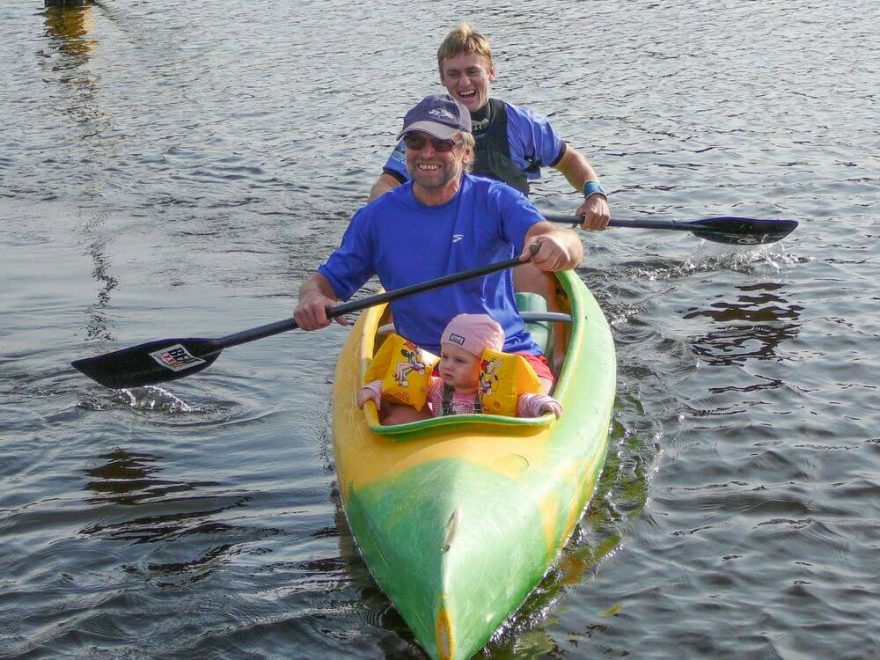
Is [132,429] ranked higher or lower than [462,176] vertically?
lower

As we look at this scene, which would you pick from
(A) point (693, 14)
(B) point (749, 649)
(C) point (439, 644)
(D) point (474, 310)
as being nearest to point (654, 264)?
(D) point (474, 310)

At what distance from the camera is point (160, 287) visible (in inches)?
325

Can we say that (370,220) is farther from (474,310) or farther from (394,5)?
(394,5)

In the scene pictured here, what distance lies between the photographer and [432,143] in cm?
482

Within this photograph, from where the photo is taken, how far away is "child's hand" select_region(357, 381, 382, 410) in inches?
197

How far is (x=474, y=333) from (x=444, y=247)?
0.46 m

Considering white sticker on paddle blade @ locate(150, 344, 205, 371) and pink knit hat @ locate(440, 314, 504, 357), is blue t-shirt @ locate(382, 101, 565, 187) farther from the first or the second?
pink knit hat @ locate(440, 314, 504, 357)

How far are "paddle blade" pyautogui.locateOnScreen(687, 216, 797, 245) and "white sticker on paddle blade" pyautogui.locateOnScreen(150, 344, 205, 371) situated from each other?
337cm

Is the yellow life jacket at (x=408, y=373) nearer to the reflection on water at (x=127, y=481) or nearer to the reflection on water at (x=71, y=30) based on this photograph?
the reflection on water at (x=127, y=481)

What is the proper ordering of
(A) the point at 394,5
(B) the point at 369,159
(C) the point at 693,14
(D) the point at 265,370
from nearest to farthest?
(D) the point at 265,370 → (B) the point at 369,159 → (C) the point at 693,14 → (A) the point at 394,5

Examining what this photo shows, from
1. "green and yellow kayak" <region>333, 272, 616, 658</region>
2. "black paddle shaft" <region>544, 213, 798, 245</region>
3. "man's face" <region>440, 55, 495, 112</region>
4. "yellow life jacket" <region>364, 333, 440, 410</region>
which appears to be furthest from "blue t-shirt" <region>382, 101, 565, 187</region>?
"yellow life jacket" <region>364, 333, 440, 410</region>

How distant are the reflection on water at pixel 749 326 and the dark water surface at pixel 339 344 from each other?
0.08 feet

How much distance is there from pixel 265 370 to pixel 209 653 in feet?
9.48

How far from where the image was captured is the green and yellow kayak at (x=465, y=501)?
3.98 m
